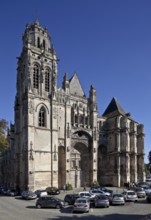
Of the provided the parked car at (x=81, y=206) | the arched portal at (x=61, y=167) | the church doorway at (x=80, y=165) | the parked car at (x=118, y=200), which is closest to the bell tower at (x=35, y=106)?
the arched portal at (x=61, y=167)

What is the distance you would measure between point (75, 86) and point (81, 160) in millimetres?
16248

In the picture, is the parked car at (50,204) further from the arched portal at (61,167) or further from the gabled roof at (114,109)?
the gabled roof at (114,109)

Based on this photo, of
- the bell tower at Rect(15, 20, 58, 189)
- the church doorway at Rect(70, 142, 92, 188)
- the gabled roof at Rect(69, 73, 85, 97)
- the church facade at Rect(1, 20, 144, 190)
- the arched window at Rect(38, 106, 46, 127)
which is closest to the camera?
the bell tower at Rect(15, 20, 58, 189)

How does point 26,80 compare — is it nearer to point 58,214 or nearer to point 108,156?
point 108,156

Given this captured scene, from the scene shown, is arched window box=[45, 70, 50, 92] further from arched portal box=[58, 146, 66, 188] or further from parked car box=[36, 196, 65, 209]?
parked car box=[36, 196, 65, 209]

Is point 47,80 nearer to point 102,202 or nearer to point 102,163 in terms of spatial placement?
point 102,163

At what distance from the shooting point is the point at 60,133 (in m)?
55.8

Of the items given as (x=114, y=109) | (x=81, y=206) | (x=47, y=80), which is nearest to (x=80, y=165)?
(x=114, y=109)

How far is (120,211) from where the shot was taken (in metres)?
26.6

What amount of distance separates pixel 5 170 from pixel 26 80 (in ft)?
100

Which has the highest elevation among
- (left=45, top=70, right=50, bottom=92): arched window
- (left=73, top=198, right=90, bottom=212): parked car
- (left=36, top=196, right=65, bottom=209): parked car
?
(left=45, top=70, right=50, bottom=92): arched window

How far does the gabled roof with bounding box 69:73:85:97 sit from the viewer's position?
62994mm

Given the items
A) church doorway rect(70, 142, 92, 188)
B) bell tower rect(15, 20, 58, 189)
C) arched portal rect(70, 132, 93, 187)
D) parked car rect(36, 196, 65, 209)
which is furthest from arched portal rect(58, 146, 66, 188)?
parked car rect(36, 196, 65, 209)

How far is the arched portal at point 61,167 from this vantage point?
5453 centimetres
